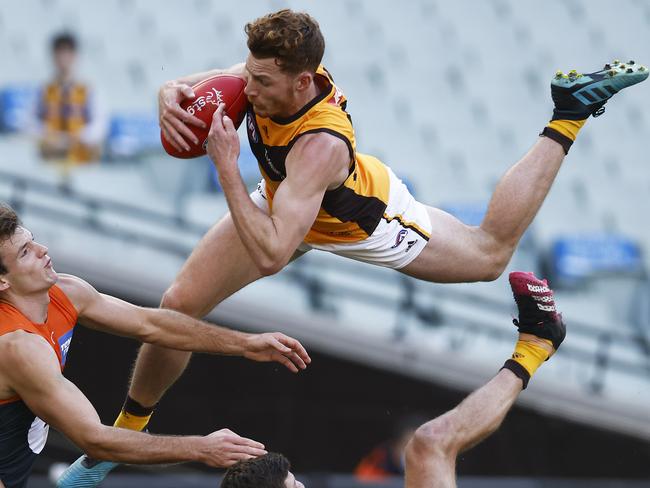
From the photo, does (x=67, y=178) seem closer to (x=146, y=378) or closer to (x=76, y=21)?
(x=76, y=21)

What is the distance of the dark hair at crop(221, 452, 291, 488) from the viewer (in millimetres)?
3918

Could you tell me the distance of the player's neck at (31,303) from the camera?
433cm

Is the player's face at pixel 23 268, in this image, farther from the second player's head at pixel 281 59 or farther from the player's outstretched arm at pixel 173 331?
the second player's head at pixel 281 59

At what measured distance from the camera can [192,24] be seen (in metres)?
12.3

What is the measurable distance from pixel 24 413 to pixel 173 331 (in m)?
0.68

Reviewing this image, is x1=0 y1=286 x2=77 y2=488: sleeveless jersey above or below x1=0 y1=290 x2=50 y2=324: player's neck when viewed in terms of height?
below

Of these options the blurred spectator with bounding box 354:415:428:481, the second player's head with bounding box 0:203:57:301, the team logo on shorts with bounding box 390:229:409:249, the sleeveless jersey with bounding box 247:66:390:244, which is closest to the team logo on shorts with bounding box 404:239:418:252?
the team logo on shorts with bounding box 390:229:409:249

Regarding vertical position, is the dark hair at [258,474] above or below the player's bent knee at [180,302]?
below

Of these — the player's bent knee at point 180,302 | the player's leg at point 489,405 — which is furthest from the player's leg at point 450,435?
the player's bent knee at point 180,302

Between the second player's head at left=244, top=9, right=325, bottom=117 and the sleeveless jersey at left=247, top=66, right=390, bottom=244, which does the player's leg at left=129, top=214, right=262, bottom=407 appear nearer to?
the sleeveless jersey at left=247, top=66, right=390, bottom=244

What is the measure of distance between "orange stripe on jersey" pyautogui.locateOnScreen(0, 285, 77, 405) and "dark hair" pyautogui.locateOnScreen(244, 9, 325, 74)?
1.24 metres

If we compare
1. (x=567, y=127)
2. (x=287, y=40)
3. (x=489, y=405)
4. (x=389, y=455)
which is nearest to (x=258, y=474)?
(x=489, y=405)

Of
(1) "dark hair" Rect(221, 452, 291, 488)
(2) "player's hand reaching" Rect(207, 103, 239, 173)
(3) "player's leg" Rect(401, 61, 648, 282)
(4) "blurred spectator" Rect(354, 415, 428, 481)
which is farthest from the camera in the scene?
(4) "blurred spectator" Rect(354, 415, 428, 481)

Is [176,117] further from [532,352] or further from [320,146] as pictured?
[532,352]
